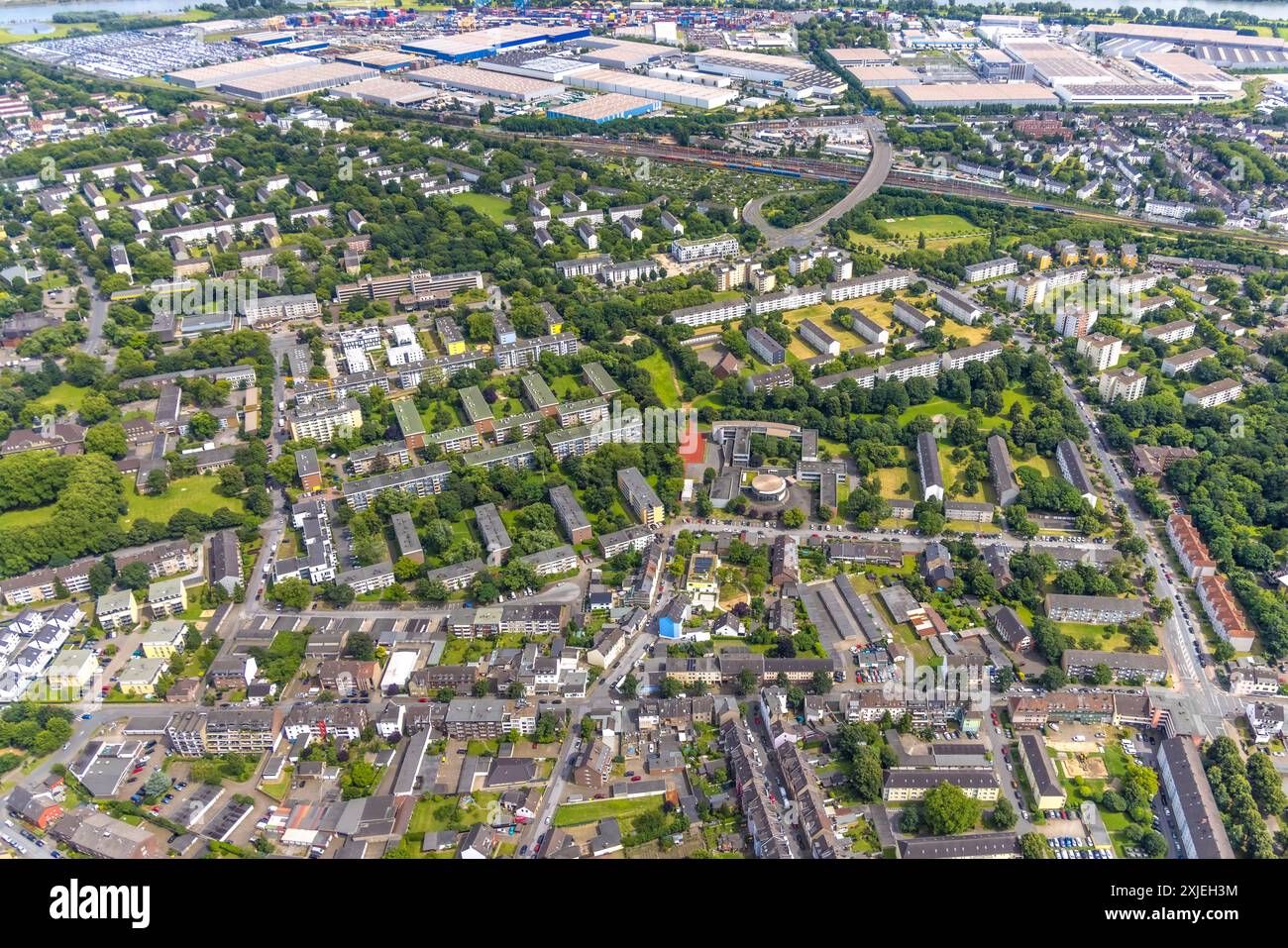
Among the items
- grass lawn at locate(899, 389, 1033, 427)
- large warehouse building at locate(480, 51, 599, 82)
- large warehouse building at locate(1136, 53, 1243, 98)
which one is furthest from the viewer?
large warehouse building at locate(480, 51, 599, 82)

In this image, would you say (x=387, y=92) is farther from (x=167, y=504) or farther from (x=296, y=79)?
(x=167, y=504)

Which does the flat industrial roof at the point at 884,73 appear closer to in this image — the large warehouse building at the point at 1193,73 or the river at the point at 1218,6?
the large warehouse building at the point at 1193,73

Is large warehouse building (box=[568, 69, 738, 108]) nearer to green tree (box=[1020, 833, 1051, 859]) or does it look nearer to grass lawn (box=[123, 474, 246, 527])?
grass lawn (box=[123, 474, 246, 527])

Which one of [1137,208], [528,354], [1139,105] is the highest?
[1139,105]

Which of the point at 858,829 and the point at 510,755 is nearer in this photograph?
the point at 858,829

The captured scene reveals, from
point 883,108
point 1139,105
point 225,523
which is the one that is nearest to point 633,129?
point 883,108

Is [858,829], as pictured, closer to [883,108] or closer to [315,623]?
[315,623]

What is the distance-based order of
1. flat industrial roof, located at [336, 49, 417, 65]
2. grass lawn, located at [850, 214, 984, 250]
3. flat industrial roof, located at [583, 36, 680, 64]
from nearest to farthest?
1. grass lawn, located at [850, 214, 984, 250]
2. flat industrial roof, located at [583, 36, 680, 64]
3. flat industrial roof, located at [336, 49, 417, 65]

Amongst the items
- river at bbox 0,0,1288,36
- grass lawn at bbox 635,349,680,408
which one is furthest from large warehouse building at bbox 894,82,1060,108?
grass lawn at bbox 635,349,680,408
